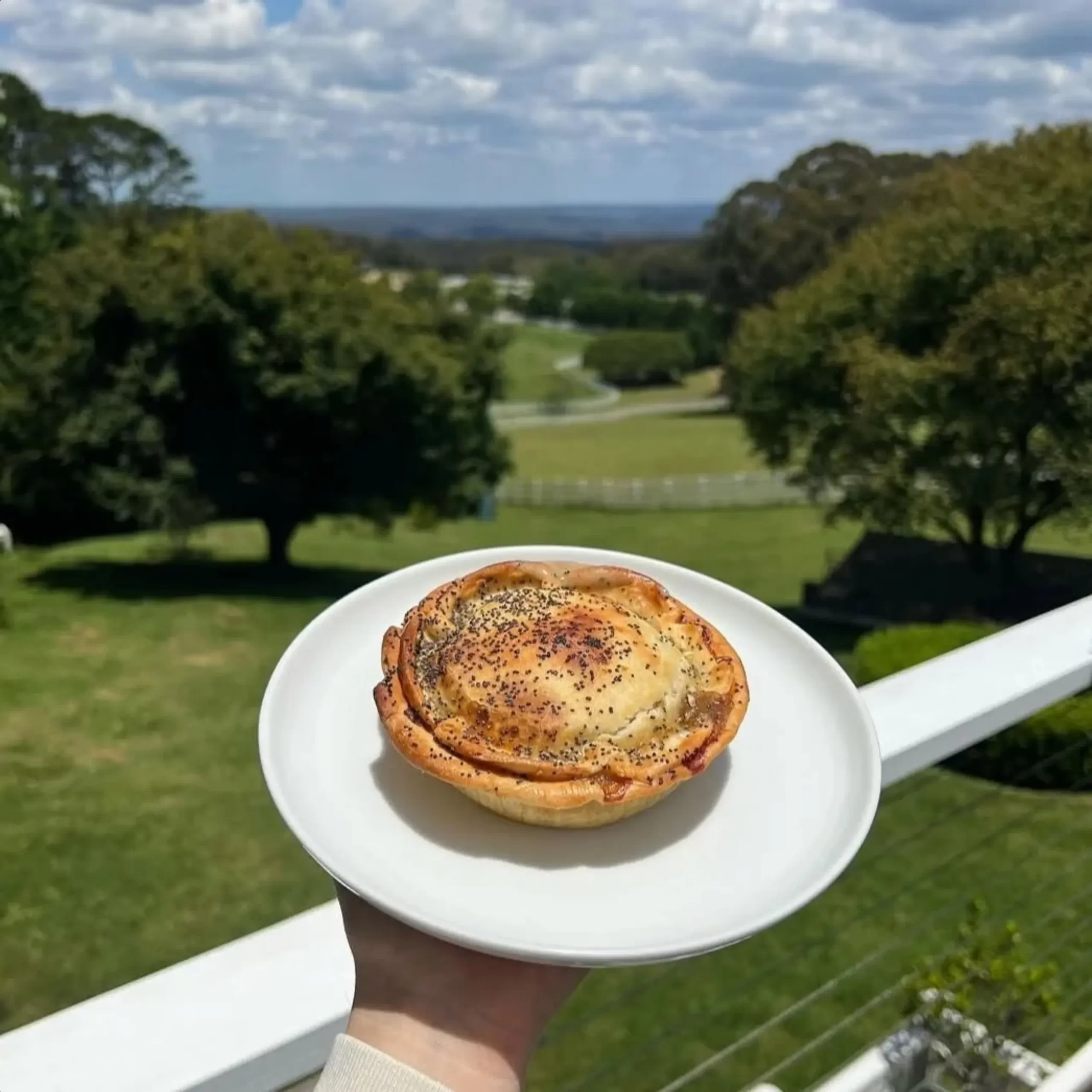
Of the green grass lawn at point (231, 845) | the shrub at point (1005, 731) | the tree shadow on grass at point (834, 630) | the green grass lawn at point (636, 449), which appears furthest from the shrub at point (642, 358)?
the shrub at point (1005, 731)

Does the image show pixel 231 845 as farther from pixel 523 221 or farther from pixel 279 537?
→ pixel 523 221

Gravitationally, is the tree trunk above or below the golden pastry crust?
below

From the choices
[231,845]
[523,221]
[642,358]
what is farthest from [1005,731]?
[523,221]

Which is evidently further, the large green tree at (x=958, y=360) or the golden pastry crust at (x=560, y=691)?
the large green tree at (x=958, y=360)

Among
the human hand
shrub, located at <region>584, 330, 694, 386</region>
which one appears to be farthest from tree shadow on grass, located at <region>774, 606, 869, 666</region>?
shrub, located at <region>584, 330, 694, 386</region>

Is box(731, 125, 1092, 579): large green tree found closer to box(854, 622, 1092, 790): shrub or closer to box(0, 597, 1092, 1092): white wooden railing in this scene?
box(854, 622, 1092, 790): shrub

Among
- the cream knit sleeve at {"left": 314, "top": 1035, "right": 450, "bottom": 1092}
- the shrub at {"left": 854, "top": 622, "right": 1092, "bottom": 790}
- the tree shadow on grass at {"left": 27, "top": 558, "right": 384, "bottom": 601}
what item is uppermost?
the cream knit sleeve at {"left": 314, "top": 1035, "right": 450, "bottom": 1092}

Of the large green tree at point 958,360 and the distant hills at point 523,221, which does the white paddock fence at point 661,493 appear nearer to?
the large green tree at point 958,360
